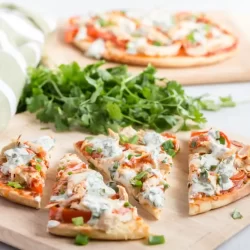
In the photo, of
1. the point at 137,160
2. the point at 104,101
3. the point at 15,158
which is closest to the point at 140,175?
the point at 137,160

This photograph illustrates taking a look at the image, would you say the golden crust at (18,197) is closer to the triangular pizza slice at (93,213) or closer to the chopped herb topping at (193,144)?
the triangular pizza slice at (93,213)

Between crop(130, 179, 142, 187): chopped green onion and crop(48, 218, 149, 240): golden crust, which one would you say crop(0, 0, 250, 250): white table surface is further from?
crop(130, 179, 142, 187): chopped green onion

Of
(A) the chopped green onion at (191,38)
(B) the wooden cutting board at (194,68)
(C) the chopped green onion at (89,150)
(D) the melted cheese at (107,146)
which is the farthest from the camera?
(A) the chopped green onion at (191,38)

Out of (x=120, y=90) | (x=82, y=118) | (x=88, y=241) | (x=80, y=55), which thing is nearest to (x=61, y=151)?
(x=82, y=118)

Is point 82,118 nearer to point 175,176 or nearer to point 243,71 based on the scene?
point 175,176

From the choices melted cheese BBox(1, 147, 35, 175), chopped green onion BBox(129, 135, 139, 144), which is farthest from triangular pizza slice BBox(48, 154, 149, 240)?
chopped green onion BBox(129, 135, 139, 144)

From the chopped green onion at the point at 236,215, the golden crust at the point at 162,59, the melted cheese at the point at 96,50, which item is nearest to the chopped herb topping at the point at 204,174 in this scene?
the chopped green onion at the point at 236,215

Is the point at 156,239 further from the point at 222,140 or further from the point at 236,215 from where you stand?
the point at 222,140
